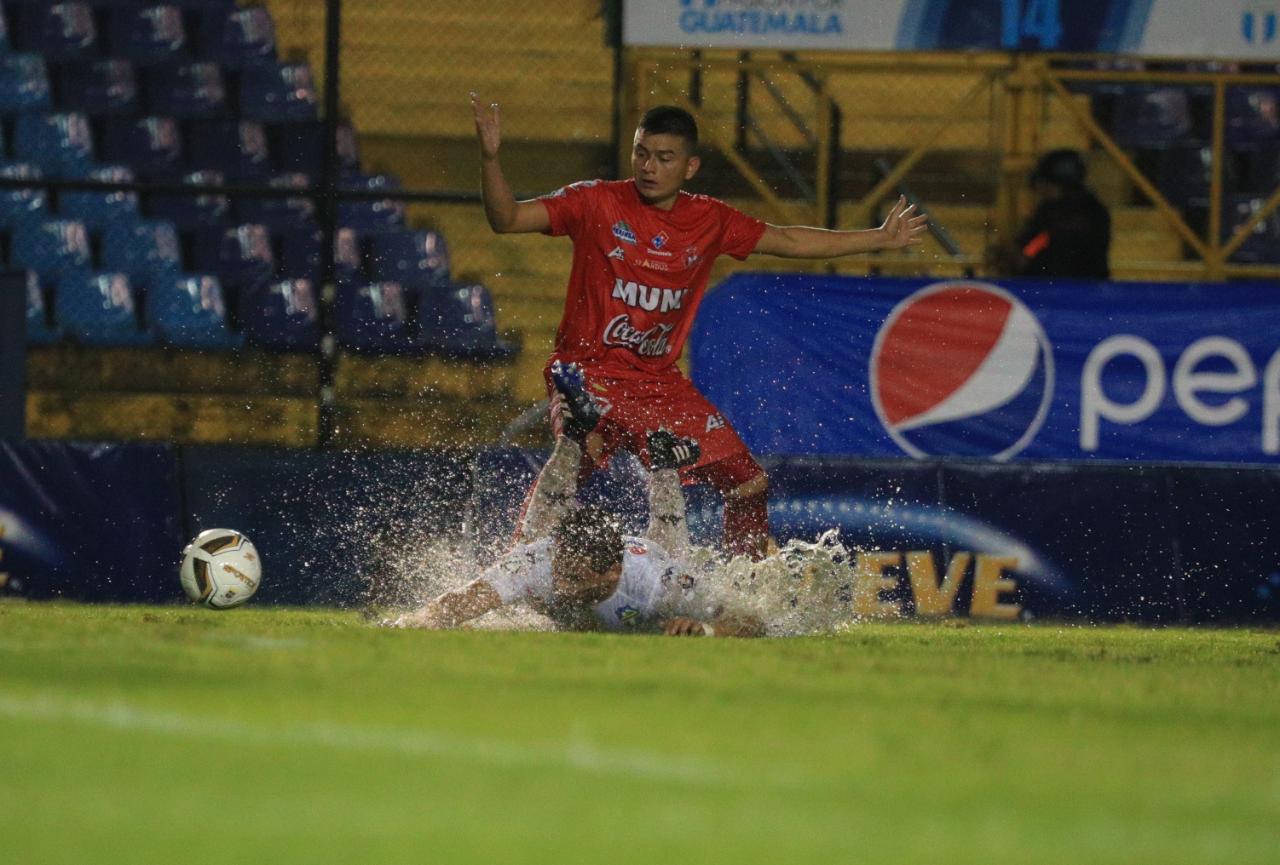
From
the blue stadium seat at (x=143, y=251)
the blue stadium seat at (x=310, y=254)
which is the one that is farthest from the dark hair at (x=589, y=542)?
the blue stadium seat at (x=143, y=251)

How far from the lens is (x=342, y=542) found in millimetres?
11047

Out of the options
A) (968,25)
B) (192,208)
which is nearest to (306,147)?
(192,208)

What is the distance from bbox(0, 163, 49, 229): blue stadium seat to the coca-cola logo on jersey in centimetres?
732

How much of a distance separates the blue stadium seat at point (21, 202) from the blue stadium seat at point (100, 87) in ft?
2.61

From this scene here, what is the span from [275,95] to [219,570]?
7824 millimetres

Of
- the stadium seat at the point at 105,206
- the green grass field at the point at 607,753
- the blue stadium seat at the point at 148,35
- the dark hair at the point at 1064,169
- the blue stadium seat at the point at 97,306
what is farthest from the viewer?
the blue stadium seat at the point at 148,35

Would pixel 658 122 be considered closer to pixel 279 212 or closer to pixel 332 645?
pixel 332 645

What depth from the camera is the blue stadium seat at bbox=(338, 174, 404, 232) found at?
1543 centimetres

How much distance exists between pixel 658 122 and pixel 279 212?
716 cm

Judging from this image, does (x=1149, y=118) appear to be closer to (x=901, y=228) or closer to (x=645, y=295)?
(x=901, y=228)

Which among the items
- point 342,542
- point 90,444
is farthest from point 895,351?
point 90,444

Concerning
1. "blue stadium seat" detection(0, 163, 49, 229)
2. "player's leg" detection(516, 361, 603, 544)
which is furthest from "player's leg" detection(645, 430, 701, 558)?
"blue stadium seat" detection(0, 163, 49, 229)

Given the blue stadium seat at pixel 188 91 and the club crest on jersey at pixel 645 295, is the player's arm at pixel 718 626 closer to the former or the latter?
the club crest on jersey at pixel 645 295

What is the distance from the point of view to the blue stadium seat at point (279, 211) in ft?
50.6
